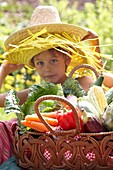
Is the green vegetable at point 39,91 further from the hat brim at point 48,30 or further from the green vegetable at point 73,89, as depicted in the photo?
the hat brim at point 48,30

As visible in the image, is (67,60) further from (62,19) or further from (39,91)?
(62,19)

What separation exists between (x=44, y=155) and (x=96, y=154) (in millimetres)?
221

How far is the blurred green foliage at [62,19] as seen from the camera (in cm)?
503

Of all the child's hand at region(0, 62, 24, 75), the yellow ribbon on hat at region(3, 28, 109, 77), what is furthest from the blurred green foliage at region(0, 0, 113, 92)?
the yellow ribbon on hat at region(3, 28, 109, 77)

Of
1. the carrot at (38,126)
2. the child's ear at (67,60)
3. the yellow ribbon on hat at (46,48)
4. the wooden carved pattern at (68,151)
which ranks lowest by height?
the wooden carved pattern at (68,151)

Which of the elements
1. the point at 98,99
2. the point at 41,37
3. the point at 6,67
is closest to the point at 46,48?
the point at 41,37

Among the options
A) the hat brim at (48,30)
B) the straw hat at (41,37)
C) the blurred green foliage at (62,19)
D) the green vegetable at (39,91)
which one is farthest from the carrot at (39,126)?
the blurred green foliage at (62,19)

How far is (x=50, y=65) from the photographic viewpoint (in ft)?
9.46

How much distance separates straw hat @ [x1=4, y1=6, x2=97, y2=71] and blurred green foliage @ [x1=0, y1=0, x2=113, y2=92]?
146 centimetres

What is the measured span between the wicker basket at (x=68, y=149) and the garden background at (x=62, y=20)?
1118 millimetres

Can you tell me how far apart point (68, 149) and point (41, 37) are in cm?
90

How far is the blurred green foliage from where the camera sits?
16.5ft

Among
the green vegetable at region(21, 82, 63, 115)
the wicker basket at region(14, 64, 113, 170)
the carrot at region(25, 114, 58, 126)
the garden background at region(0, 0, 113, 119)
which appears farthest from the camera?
the garden background at region(0, 0, 113, 119)

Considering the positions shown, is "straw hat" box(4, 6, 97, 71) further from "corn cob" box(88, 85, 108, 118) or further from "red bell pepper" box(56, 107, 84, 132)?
"red bell pepper" box(56, 107, 84, 132)
